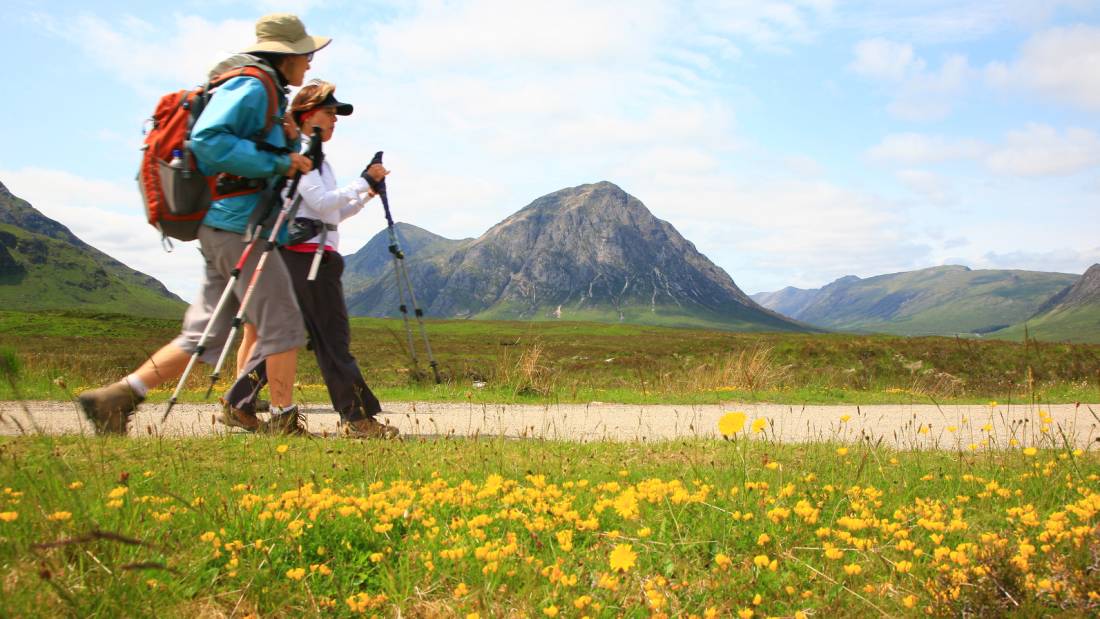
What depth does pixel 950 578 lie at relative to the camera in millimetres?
2951

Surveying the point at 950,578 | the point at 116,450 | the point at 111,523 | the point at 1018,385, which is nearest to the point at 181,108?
the point at 116,450

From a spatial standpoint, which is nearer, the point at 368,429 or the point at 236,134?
the point at 236,134

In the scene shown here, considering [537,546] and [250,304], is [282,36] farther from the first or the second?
[537,546]

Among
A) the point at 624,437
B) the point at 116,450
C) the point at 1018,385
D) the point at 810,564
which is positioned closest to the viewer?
the point at 810,564

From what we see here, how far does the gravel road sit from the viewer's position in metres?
7.59

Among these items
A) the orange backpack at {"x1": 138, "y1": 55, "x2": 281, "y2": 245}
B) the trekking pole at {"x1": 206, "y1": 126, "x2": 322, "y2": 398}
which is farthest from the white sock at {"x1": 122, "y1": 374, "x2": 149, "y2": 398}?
the orange backpack at {"x1": 138, "y1": 55, "x2": 281, "y2": 245}

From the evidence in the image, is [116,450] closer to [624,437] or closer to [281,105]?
[281,105]

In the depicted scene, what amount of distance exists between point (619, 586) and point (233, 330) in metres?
4.59

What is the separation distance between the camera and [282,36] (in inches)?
248

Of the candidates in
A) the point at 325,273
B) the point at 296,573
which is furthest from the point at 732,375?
the point at 296,573

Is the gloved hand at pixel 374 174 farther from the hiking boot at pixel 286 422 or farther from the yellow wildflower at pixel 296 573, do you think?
the yellow wildflower at pixel 296 573

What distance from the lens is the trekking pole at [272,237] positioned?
6266 mm

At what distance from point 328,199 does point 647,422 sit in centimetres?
487

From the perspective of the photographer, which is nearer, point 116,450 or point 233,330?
point 116,450
